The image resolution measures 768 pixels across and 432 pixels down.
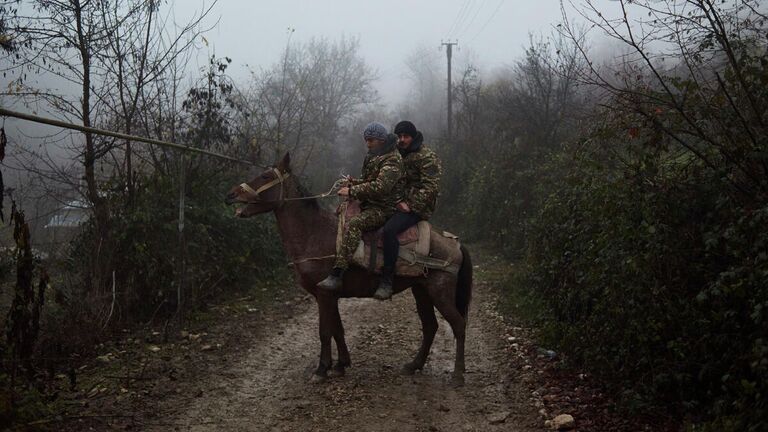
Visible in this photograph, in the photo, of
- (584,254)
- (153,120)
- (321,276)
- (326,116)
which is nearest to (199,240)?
(153,120)

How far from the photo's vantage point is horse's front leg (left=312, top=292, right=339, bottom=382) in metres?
6.84

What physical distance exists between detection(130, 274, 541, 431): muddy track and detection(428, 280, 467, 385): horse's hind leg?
0.23 meters

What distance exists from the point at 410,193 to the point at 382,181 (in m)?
0.48

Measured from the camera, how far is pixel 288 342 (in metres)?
8.59

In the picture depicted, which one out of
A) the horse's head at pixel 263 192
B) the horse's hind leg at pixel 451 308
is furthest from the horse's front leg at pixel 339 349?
the horse's head at pixel 263 192

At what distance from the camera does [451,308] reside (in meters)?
7.02

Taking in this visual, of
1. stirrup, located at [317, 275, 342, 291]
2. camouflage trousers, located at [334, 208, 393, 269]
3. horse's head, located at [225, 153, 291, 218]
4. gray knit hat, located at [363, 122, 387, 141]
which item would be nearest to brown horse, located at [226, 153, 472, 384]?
horse's head, located at [225, 153, 291, 218]

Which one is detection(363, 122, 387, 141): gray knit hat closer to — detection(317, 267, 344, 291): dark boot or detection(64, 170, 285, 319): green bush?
detection(317, 267, 344, 291): dark boot

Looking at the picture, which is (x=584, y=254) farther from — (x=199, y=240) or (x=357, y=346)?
(x=199, y=240)

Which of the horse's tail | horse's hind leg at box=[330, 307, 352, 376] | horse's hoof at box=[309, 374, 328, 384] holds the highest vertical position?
the horse's tail

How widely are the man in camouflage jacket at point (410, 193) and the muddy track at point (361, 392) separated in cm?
111

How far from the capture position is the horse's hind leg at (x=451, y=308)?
6957 millimetres

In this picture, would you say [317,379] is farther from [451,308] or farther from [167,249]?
[167,249]

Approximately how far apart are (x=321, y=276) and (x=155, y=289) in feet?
11.9
